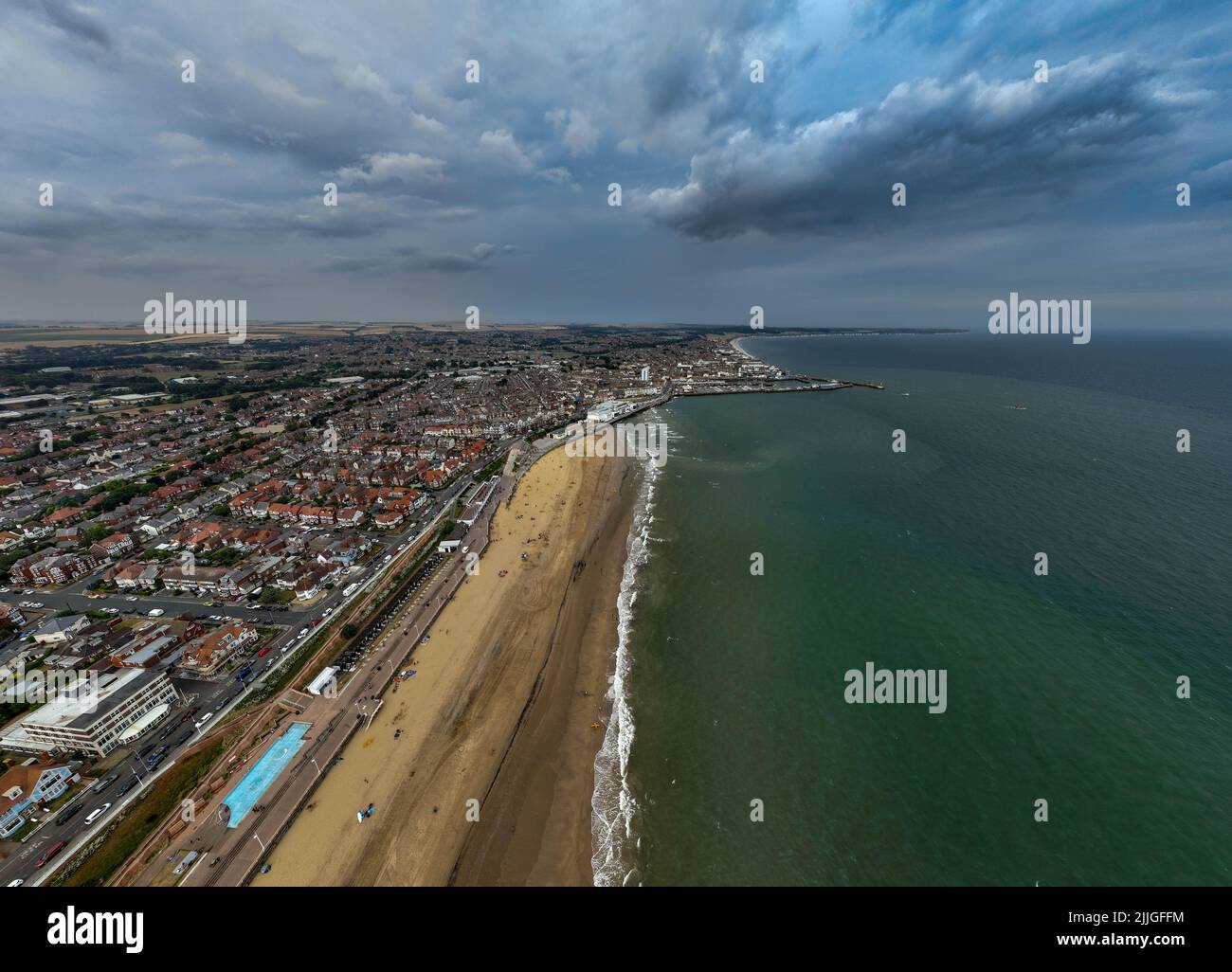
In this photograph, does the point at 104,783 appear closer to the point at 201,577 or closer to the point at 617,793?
the point at 201,577

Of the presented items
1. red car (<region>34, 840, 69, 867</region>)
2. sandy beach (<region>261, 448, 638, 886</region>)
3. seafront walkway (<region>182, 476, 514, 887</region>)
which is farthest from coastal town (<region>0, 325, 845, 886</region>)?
sandy beach (<region>261, 448, 638, 886</region>)

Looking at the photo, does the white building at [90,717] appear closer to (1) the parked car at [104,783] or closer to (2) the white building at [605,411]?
(1) the parked car at [104,783]

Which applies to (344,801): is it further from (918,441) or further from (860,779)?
(918,441)

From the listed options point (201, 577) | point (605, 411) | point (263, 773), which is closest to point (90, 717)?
point (263, 773)

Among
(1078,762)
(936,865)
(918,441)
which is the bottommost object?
(936,865)

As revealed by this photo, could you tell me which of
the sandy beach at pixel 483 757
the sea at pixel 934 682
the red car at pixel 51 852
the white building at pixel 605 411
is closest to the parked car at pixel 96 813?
the red car at pixel 51 852
